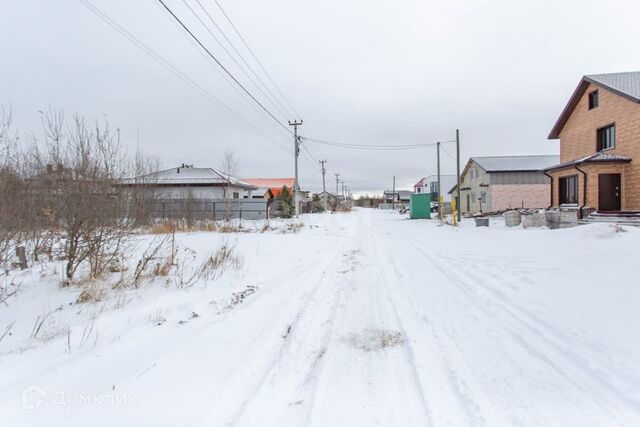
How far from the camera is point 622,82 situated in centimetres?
1984

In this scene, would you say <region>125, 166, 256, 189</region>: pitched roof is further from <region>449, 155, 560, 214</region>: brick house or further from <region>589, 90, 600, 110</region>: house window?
<region>589, 90, 600, 110</region>: house window

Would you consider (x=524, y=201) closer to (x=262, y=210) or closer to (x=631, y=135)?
(x=631, y=135)

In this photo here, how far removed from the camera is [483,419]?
2.67 metres

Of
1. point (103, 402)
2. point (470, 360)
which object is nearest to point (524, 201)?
point (470, 360)

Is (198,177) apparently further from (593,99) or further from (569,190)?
(593,99)

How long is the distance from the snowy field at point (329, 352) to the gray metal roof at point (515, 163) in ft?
106

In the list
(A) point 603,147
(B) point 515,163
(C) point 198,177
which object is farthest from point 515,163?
(C) point 198,177

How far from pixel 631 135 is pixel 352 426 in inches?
899

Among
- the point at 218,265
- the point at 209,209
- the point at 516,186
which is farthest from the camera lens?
the point at 516,186

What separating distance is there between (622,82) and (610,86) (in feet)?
4.17

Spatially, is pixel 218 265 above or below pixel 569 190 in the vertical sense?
below

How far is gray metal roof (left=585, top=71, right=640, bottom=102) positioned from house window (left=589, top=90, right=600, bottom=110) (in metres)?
0.83

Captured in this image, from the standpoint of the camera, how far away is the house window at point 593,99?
21.2 metres

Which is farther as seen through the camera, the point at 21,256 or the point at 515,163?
the point at 515,163
